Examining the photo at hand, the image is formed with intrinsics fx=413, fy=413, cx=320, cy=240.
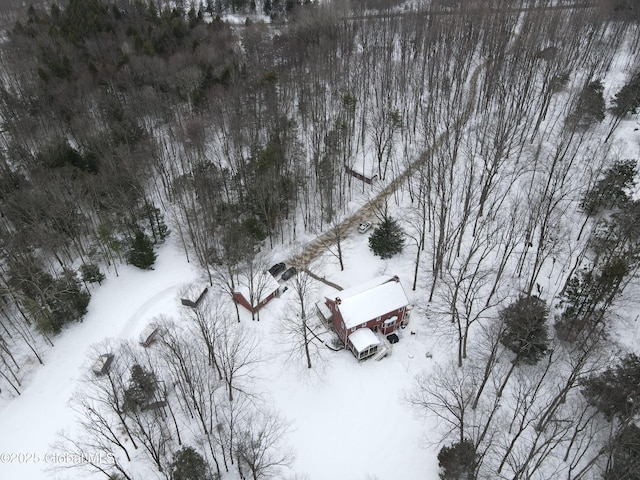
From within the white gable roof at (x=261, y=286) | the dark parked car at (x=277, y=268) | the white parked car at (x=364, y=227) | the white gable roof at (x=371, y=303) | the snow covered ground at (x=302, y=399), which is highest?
the white gable roof at (x=371, y=303)

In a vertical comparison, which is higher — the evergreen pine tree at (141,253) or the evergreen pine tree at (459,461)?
the evergreen pine tree at (141,253)

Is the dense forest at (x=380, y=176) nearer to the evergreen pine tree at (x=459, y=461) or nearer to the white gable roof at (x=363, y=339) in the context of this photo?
the evergreen pine tree at (x=459, y=461)

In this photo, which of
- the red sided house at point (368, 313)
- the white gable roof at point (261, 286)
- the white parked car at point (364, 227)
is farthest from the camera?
the white parked car at point (364, 227)

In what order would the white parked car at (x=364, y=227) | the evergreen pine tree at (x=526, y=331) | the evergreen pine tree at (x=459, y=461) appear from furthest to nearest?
the white parked car at (x=364, y=227) < the evergreen pine tree at (x=526, y=331) < the evergreen pine tree at (x=459, y=461)

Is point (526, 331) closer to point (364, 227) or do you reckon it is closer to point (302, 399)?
point (302, 399)

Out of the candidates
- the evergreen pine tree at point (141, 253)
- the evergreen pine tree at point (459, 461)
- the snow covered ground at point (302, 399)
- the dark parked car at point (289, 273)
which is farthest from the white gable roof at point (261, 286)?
the evergreen pine tree at point (459, 461)

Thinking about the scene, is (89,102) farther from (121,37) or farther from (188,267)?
(188,267)

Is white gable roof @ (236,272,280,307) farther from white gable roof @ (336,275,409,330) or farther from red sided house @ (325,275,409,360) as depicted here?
white gable roof @ (336,275,409,330)

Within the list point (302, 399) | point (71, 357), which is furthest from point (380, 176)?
point (71, 357)
